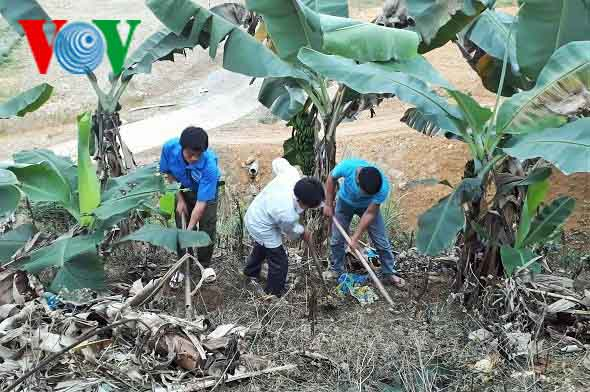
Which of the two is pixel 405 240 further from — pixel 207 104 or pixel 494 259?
pixel 207 104

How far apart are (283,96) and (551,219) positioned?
2.71m

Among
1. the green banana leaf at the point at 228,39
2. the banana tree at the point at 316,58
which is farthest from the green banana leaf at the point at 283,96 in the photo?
the green banana leaf at the point at 228,39

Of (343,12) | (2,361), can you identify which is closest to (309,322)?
(2,361)

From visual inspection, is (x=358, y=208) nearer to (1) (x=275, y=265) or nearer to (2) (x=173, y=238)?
(1) (x=275, y=265)

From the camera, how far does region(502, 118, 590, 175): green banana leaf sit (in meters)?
4.27

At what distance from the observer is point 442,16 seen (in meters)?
5.17

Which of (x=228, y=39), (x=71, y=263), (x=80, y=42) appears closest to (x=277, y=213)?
(x=71, y=263)

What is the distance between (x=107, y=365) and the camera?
13.6 feet

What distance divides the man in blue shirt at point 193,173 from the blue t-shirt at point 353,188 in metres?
1.05

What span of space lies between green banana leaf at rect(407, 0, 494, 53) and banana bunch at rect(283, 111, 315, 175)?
68.1 inches

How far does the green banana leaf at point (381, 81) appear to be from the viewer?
15.8ft

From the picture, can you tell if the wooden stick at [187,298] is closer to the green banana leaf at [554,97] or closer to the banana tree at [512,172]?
the banana tree at [512,172]

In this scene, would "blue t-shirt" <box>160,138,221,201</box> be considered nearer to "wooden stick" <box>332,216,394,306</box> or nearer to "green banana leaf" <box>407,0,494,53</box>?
"wooden stick" <box>332,216,394,306</box>

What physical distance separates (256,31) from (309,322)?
10.8 feet
